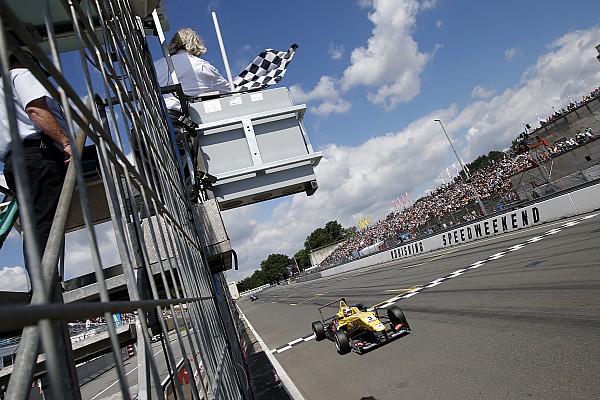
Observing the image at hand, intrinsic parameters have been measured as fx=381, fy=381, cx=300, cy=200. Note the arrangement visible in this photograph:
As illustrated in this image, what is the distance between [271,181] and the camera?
447 centimetres

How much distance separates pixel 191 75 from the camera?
4699mm

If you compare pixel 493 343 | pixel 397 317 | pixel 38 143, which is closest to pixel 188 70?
pixel 38 143

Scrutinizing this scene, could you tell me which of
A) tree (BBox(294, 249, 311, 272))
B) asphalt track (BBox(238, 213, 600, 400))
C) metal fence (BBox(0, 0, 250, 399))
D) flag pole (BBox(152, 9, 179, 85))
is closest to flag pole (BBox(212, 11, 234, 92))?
flag pole (BBox(152, 9, 179, 85))

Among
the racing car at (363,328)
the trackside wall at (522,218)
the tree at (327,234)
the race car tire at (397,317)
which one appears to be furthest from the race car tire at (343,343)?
the tree at (327,234)

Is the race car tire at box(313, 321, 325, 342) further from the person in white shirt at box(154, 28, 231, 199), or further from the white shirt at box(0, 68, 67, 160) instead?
the white shirt at box(0, 68, 67, 160)

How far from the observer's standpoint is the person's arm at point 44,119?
1690 mm

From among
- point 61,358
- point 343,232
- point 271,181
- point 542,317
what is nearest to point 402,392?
point 542,317

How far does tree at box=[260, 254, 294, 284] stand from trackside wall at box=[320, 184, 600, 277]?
346 feet

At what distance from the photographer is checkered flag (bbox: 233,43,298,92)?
519 centimetres

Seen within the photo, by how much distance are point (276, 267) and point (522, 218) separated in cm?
11709

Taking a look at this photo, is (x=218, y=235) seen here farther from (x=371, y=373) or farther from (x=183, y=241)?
(x=371, y=373)

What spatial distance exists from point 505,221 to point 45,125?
18226 mm

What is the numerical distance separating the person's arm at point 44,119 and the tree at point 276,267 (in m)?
125

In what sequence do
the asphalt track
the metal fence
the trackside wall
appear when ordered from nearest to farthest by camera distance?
1. the metal fence
2. the asphalt track
3. the trackside wall
